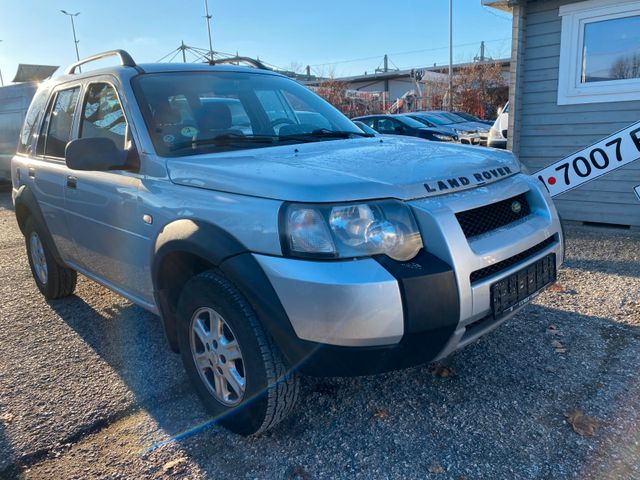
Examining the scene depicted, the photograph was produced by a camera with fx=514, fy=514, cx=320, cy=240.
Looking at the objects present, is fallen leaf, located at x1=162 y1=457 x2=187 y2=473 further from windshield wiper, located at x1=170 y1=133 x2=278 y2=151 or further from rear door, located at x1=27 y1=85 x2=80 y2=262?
rear door, located at x1=27 y1=85 x2=80 y2=262

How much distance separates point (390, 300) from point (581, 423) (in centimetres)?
132

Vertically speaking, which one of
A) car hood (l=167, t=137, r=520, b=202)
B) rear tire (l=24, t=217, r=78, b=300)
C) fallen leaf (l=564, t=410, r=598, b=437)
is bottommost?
fallen leaf (l=564, t=410, r=598, b=437)

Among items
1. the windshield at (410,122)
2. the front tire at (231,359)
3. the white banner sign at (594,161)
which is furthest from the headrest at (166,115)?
the windshield at (410,122)

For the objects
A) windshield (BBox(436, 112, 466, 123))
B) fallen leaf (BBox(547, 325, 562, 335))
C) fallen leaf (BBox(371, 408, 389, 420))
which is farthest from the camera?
windshield (BBox(436, 112, 466, 123))

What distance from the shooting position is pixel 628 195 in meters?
6.04

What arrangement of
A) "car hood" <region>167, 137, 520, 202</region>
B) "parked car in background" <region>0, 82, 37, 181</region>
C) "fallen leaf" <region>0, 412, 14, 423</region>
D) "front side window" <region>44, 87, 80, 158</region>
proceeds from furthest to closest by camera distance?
"parked car in background" <region>0, 82, 37, 181</region> → "front side window" <region>44, 87, 80, 158</region> → "fallen leaf" <region>0, 412, 14, 423</region> → "car hood" <region>167, 137, 520, 202</region>

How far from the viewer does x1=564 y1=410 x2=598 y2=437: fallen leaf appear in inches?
96.4

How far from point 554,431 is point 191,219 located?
2.02 m

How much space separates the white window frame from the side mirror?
5.52 meters

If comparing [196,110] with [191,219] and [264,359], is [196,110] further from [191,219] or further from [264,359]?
[264,359]

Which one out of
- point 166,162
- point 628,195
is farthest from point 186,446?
point 628,195

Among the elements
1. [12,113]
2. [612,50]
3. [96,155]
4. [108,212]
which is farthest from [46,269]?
[12,113]

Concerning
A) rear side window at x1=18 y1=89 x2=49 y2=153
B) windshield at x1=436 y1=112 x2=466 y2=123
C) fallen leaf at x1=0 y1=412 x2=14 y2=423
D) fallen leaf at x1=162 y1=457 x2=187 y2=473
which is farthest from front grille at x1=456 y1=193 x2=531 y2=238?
windshield at x1=436 y1=112 x2=466 y2=123

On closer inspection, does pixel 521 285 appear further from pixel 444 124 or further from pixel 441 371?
pixel 444 124
